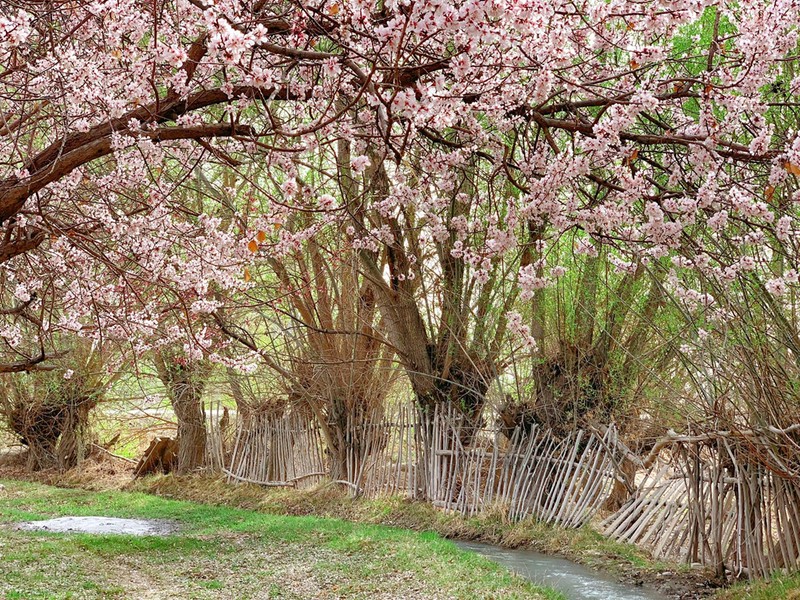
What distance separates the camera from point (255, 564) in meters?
7.92

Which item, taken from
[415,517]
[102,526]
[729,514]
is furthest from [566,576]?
[102,526]

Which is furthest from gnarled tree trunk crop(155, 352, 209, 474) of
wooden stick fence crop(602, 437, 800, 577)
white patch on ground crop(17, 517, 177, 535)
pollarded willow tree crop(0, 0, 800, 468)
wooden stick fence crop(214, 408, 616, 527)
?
wooden stick fence crop(602, 437, 800, 577)

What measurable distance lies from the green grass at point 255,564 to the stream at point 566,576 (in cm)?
41

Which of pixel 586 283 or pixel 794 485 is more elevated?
pixel 586 283

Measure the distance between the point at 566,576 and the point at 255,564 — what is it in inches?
108

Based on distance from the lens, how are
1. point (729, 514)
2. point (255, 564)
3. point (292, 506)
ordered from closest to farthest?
point (729, 514)
point (255, 564)
point (292, 506)

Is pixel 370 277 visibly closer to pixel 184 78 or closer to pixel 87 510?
pixel 87 510

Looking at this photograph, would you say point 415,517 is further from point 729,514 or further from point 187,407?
point 187,407

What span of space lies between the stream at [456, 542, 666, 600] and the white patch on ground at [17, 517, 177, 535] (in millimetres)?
4088

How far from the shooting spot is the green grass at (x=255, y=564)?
655 cm

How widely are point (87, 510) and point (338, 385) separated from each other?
4077 mm

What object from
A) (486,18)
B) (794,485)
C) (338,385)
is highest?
(486,18)

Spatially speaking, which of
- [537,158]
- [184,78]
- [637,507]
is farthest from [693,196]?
[637,507]

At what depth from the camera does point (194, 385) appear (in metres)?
15.4
